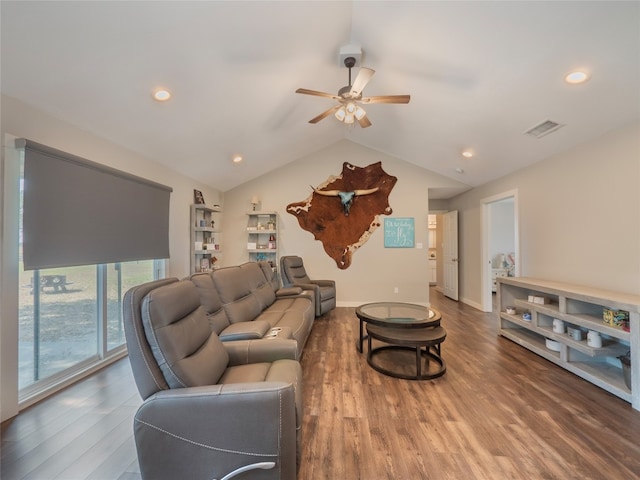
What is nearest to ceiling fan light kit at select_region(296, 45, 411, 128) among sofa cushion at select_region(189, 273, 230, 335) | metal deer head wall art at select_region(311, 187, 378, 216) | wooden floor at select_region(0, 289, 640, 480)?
sofa cushion at select_region(189, 273, 230, 335)

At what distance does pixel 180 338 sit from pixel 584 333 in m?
3.70

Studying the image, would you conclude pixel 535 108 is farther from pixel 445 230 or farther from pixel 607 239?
pixel 445 230

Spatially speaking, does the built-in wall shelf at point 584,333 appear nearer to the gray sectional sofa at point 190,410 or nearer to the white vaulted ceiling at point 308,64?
the white vaulted ceiling at point 308,64

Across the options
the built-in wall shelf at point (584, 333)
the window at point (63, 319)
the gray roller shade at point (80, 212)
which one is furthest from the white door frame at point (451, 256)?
the window at point (63, 319)

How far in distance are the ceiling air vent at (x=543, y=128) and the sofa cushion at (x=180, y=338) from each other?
3.76 m

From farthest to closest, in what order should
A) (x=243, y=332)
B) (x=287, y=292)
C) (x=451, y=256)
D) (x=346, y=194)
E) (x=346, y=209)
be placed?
(x=451, y=256) < (x=346, y=209) < (x=346, y=194) < (x=287, y=292) < (x=243, y=332)

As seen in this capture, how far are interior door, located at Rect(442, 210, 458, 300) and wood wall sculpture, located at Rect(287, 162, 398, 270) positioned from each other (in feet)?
5.37

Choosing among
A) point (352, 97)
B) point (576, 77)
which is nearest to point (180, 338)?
point (352, 97)

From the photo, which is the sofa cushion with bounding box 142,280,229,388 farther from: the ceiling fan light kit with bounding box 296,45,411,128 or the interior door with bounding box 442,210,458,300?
Result: the interior door with bounding box 442,210,458,300

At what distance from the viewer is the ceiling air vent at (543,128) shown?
2.87 m

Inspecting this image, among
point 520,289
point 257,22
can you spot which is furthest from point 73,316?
point 520,289

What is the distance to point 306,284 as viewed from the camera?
184 inches

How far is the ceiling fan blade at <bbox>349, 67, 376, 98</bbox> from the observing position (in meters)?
2.25

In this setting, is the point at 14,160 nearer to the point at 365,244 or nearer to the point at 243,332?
the point at 243,332
